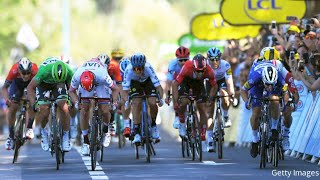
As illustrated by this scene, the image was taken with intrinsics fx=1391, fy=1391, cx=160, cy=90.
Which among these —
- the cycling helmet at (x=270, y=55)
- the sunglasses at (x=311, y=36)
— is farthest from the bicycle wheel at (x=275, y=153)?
the sunglasses at (x=311, y=36)

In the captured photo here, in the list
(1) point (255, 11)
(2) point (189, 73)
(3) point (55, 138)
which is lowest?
(3) point (55, 138)

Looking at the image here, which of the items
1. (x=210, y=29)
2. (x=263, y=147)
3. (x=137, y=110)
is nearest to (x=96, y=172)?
(x=263, y=147)

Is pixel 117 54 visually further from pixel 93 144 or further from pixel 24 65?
pixel 93 144

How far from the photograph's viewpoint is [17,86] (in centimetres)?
2448

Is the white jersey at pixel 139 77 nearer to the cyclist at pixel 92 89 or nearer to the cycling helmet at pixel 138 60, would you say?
the cycling helmet at pixel 138 60

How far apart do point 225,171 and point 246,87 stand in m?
1.57

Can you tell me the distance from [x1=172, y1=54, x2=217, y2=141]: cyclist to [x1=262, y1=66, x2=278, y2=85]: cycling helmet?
2.49 m

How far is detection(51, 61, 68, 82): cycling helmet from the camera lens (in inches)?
848

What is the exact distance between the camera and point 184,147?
79.6 ft

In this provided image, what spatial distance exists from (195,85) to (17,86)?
325cm

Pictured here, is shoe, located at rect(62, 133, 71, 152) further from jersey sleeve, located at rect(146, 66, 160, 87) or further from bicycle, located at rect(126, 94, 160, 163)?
jersey sleeve, located at rect(146, 66, 160, 87)

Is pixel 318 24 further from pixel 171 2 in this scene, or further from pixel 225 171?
pixel 171 2

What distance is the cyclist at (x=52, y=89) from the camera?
2169 centimetres

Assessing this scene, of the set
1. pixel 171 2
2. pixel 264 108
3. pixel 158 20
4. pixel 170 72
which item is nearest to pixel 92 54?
pixel 158 20
